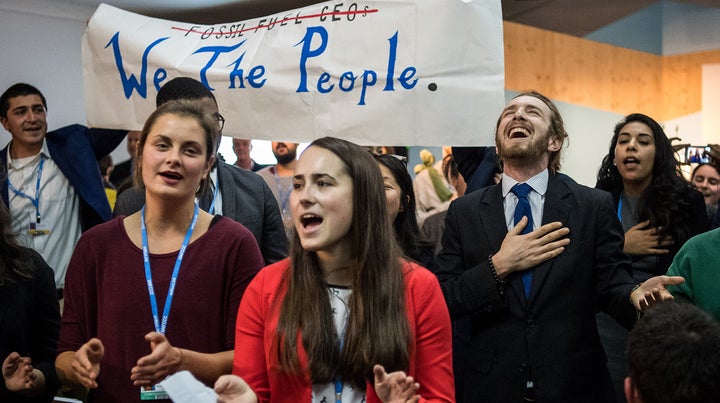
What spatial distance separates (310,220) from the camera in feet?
6.91

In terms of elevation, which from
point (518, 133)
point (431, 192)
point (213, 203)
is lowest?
point (213, 203)

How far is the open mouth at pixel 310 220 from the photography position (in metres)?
2.09

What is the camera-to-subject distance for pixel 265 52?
3986 millimetres

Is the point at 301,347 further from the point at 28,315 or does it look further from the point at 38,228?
the point at 38,228

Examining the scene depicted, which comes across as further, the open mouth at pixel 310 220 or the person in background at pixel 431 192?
the person in background at pixel 431 192

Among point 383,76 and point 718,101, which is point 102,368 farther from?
point 718,101

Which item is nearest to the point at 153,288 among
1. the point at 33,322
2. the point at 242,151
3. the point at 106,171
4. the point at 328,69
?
the point at 33,322

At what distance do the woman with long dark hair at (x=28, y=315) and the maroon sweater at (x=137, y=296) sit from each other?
54cm

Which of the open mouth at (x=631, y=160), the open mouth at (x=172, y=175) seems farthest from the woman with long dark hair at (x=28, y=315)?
the open mouth at (x=631, y=160)

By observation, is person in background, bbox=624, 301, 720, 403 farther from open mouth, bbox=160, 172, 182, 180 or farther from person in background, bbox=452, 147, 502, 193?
person in background, bbox=452, 147, 502, 193

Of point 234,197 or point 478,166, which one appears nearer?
point 234,197

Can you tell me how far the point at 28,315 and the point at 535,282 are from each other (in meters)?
1.69

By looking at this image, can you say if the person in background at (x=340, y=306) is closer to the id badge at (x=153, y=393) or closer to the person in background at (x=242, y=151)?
the id badge at (x=153, y=393)

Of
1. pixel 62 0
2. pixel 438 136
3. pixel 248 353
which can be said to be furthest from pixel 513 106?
pixel 62 0
